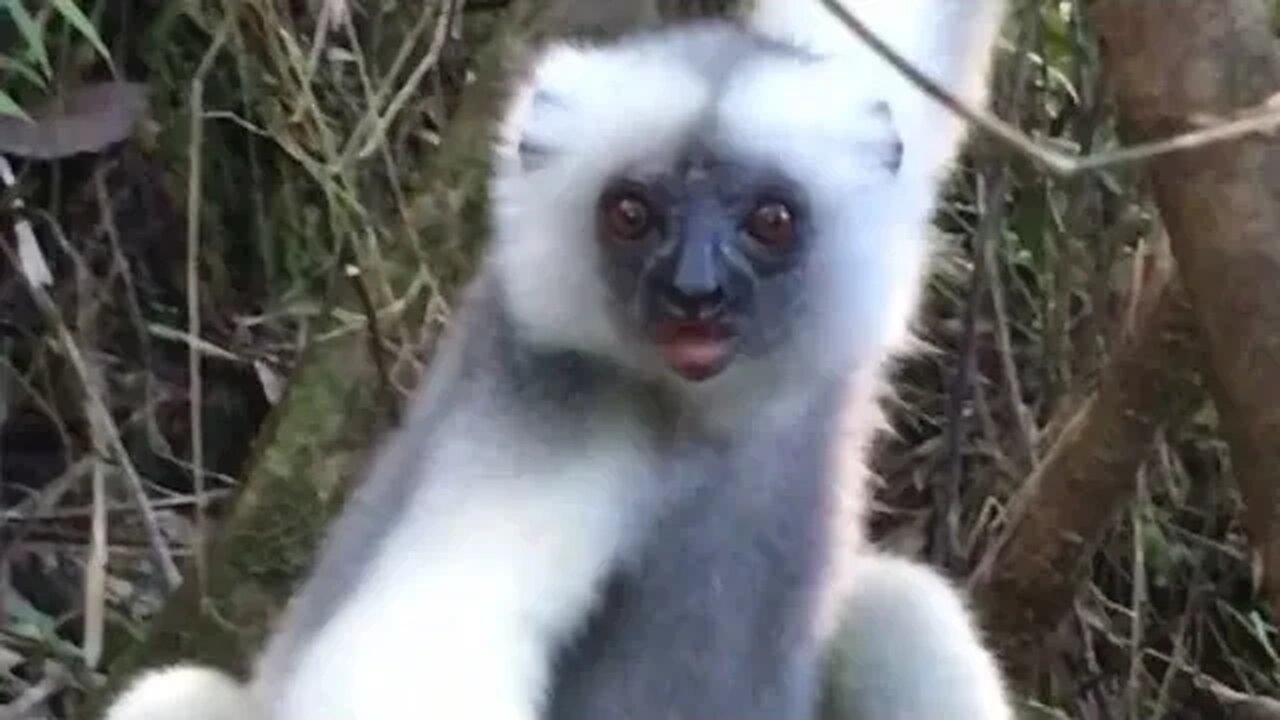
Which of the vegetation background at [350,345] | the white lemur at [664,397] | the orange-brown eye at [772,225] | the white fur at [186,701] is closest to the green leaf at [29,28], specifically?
the vegetation background at [350,345]

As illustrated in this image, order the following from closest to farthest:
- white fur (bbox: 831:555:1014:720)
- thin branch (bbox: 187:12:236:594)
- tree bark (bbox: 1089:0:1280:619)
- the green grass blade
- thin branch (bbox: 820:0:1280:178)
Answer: thin branch (bbox: 820:0:1280:178), tree bark (bbox: 1089:0:1280:619), white fur (bbox: 831:555:1014:720), the green grass blade, thin branch (bbox: 187:12:236:594)

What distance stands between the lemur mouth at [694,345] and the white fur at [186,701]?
25.0 inches

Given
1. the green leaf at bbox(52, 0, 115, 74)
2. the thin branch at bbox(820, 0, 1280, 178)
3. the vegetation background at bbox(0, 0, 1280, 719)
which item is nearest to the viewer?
the thin branch at bbox(820, 0, 1280, 178)

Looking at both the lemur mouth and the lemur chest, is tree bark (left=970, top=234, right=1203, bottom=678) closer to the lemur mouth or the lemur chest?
the lemur chest

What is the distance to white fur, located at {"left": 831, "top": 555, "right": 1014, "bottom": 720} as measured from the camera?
3.03 m

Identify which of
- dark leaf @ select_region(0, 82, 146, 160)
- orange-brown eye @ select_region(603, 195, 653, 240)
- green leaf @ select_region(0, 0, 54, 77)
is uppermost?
orange-brown eye @ select_region(603, 195, 653, 240)

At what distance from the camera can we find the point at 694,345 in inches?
102

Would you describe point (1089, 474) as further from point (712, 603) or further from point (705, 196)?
point (705, 196)

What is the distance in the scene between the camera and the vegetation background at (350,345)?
359cm

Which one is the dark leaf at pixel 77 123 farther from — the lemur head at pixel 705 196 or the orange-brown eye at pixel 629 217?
the orange-brown eye at pixel 629 217

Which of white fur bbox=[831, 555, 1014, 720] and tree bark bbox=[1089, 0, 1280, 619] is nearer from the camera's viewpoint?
tree bark bbox=[1089, 0, 1280, 619]

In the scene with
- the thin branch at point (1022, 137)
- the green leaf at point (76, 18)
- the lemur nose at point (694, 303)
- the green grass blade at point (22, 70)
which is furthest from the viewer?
the green grass blade at point (22, 70)

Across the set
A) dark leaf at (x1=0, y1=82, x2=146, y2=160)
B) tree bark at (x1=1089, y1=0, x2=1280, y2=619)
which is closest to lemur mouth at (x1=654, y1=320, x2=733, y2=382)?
tree bark at (x1=1089, y1=0, x2=1280, y2=619)

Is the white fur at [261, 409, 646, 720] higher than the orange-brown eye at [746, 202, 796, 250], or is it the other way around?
the orange-brown eye at [746, 202, 796, 250]
